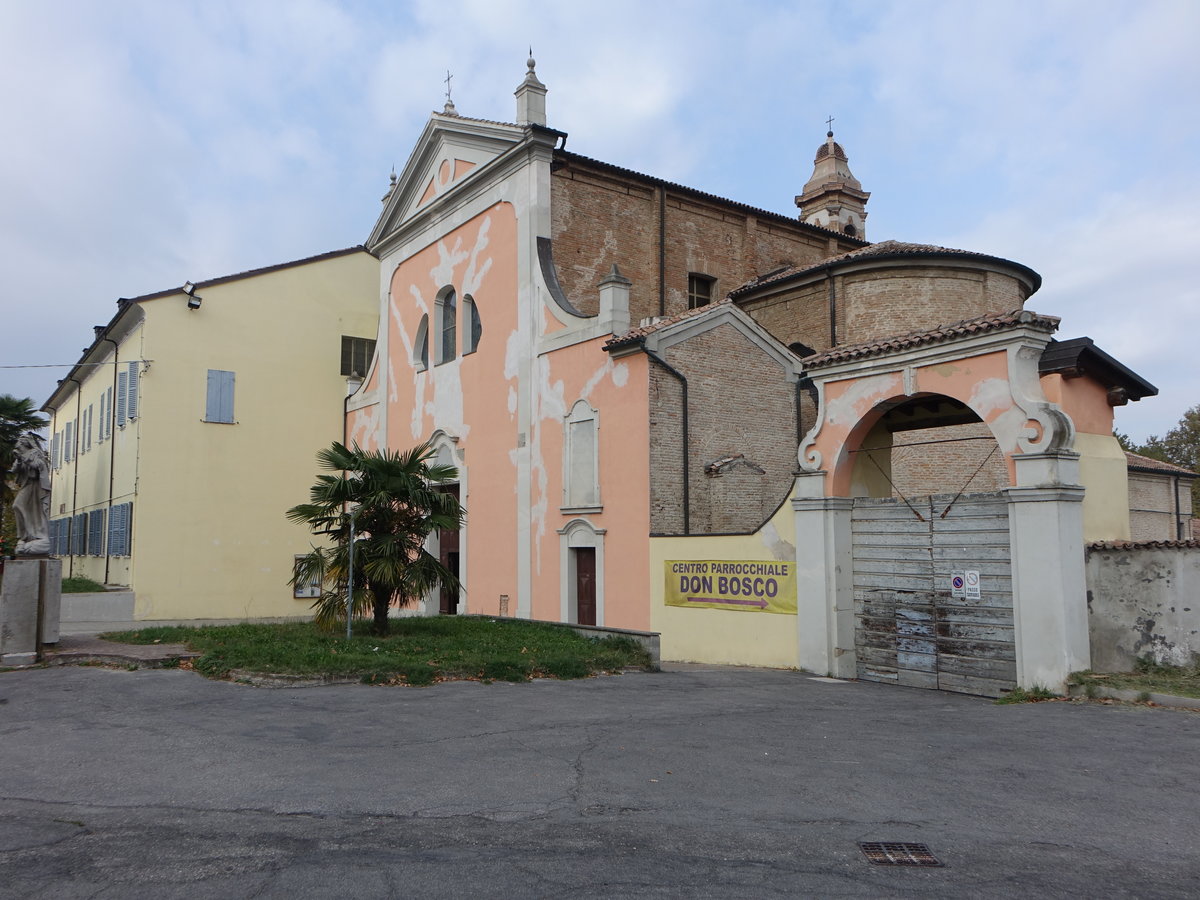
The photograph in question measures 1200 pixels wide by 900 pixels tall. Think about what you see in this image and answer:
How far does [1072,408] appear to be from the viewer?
11.3m

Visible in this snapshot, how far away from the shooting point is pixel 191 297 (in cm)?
2367

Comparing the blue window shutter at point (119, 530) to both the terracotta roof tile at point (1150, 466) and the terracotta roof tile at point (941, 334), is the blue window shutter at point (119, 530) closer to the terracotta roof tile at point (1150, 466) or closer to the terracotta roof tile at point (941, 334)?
the terracotta roof tile at point (941, 334)

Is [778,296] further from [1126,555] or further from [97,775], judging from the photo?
[97,775]

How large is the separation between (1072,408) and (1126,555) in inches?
74.7

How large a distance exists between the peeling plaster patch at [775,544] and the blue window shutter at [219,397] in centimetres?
1631

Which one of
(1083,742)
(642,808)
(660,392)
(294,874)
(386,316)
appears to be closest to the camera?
(294,874)

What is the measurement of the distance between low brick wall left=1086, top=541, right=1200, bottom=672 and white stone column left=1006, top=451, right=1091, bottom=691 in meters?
0.28

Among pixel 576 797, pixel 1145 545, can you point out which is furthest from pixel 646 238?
pixel 576 797

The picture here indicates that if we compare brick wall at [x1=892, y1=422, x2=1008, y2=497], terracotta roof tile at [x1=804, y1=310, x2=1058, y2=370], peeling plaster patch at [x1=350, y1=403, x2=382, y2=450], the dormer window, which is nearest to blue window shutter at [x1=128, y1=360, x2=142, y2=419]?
peeling plaster patch at [x1=350, y1=403, x2=382, y2=450]

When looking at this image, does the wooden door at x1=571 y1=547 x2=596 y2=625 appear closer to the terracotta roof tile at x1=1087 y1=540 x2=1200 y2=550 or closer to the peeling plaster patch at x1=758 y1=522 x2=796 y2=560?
the peeling plaster patch at x1=758 y1=522 x2=796 y2=560

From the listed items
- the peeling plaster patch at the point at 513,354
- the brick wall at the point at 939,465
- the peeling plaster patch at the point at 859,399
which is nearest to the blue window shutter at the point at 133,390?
the peeling plaster patch at the point at 513,354

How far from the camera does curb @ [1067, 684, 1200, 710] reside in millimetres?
9312

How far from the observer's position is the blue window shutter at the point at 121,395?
24.0m

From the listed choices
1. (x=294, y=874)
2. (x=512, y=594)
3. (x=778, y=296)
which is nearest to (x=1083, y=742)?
(x=294, y=874)
